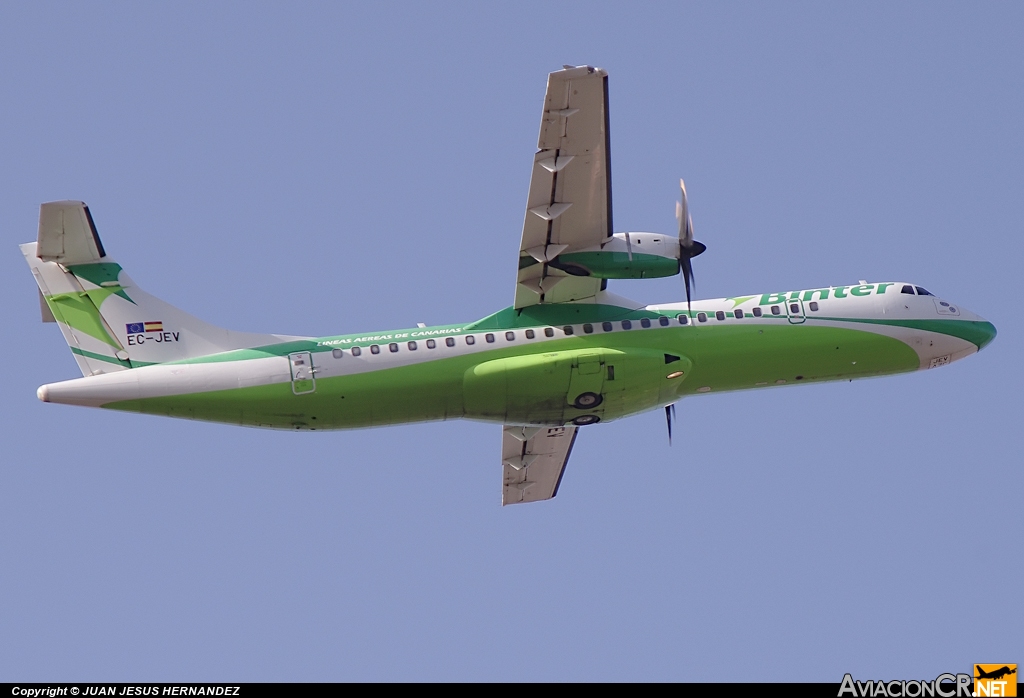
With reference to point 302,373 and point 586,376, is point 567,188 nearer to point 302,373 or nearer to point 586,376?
point 586,376

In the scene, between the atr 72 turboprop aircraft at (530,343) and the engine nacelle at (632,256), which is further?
the engine nacelle at (632,256)

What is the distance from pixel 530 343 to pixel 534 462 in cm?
530

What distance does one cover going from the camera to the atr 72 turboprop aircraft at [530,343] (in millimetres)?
26609

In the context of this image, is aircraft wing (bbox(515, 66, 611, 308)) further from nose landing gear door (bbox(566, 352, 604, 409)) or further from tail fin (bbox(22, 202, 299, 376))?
tail fin (bbox(22, 202, 299, 376))

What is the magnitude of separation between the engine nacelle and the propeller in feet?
0.39

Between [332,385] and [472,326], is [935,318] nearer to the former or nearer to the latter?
[472,326]

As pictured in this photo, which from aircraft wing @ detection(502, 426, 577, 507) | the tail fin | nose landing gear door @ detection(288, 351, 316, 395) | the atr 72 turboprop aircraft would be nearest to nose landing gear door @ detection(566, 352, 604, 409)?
the atr 72 turboprop aircraft

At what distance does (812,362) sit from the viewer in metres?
29.3

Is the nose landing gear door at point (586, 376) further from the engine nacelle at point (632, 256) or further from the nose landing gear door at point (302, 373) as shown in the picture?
the nose landing gear door at point (302, 373)

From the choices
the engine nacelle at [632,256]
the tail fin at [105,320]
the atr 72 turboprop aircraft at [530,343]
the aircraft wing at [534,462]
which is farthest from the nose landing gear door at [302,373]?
the aircraft wing at [534,462]

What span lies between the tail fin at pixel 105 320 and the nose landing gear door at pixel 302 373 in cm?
61

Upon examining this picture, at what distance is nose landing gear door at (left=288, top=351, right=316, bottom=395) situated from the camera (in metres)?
27.0

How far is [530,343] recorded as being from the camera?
28172 millimetres

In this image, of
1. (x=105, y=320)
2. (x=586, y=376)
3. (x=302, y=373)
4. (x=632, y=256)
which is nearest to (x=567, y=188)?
(x=632, y=256)
